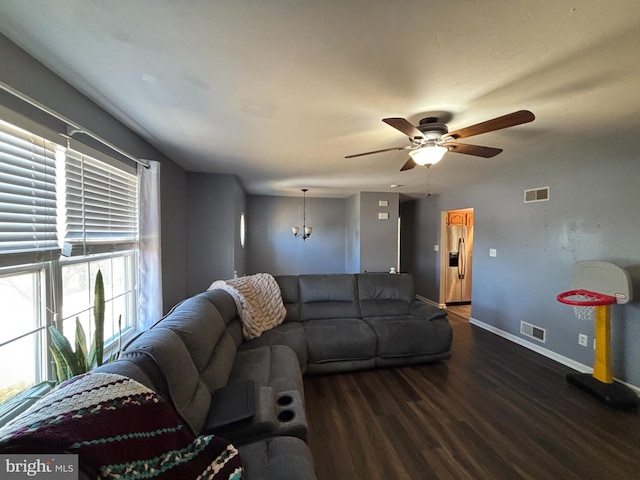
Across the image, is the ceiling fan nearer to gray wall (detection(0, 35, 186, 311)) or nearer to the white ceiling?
the white ceiling

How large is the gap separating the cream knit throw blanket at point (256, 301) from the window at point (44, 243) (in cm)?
103

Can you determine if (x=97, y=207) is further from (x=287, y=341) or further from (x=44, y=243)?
(x=287, y=341)

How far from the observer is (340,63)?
4.06 feet

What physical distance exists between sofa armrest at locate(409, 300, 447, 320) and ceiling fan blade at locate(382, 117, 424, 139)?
2175mm

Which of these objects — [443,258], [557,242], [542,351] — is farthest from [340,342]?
[443,258]

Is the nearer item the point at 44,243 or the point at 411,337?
the point at 44,243

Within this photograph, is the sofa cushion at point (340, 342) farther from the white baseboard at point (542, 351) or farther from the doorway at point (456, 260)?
the doorway at point (456, 260)

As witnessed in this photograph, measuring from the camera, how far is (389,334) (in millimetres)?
2811

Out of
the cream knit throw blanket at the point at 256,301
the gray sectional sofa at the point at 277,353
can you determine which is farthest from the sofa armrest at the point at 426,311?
the cream knit throw blanket at the point at 256,301

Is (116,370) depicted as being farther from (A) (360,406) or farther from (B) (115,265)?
(A) (360,406)

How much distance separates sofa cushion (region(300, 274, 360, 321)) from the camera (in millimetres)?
3227

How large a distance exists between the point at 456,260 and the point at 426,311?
8.90 ft

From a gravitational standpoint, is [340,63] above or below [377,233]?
above

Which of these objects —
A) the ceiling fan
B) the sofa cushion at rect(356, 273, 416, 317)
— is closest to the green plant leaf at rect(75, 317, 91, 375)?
the ceiling fan
